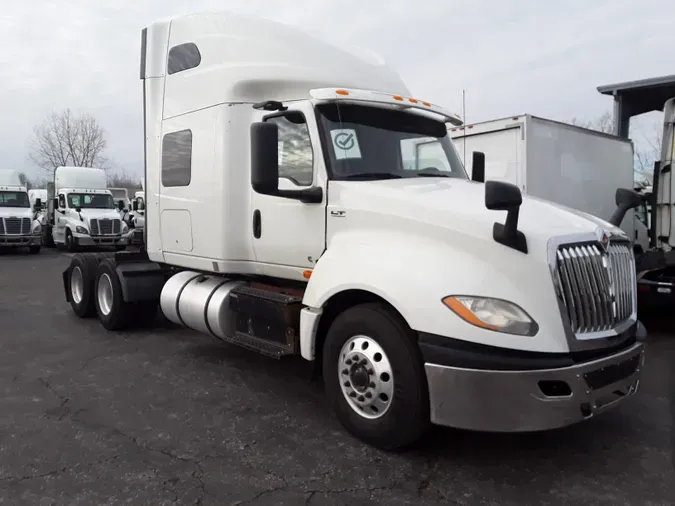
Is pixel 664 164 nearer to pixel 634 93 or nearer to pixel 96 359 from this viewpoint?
pixel 634 93

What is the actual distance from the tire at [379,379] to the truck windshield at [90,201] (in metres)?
21.2

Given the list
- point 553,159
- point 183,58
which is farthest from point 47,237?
point 553,159

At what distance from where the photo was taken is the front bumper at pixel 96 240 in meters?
21.9

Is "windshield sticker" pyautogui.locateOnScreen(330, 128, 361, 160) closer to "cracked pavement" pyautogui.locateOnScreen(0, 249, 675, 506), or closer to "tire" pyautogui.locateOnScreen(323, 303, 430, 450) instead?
"tire" pyautogui.locateOnScreen(323, 303, 430, 450)

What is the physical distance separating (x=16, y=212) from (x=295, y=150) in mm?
20564

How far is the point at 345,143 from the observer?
480 cm

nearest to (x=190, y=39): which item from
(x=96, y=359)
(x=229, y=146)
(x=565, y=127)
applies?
(x=229, y=146)

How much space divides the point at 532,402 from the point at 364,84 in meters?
3.55

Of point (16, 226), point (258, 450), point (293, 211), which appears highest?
point (293, 211)

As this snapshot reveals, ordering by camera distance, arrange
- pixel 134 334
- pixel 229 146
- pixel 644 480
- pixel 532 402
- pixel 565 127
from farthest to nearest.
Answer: pixel 565 127
pixel 134 334
pixel 229 146
pixel 644 480
pixel 532 402

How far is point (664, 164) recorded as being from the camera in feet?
25.5

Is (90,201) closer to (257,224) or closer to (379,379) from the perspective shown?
(257,224)

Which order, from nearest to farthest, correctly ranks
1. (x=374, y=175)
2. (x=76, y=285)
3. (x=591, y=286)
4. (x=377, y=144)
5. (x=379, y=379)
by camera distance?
(x=591, y=286) → (x=379, y=379) → (x=374, y=175) → (x=377, y=144) → (x=76, y=285)

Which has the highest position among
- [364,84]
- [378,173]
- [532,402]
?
[364,84]
